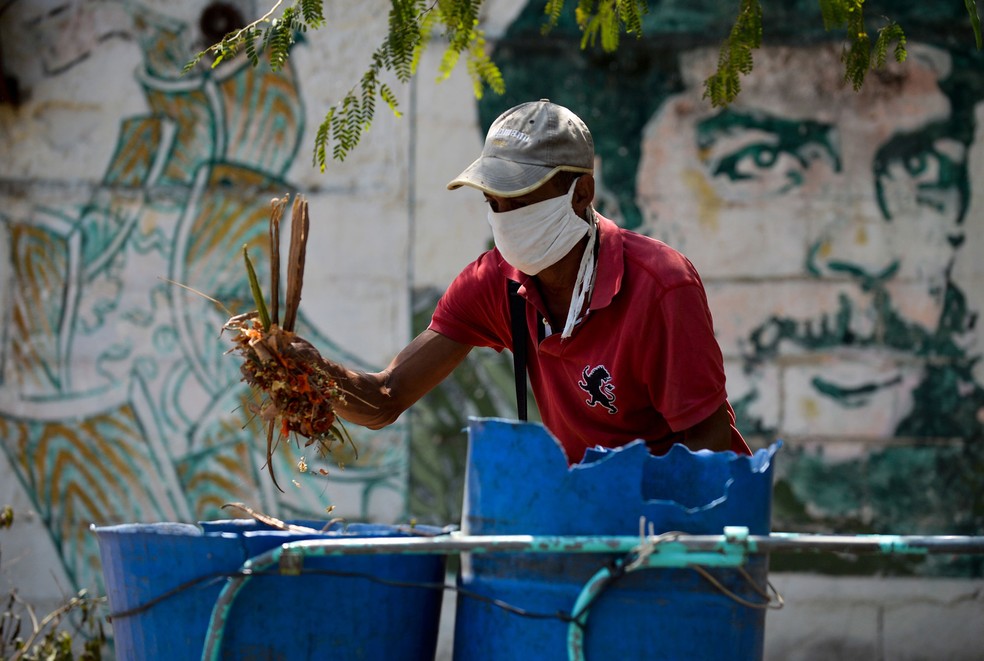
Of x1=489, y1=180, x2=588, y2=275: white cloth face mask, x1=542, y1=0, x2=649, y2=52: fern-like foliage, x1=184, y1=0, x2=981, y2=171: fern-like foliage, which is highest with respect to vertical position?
x1=542, y1=0, x2=649, y2=52: fern-like foliage

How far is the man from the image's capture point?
2.93 m

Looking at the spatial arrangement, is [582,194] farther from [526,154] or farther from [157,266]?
[157,266]

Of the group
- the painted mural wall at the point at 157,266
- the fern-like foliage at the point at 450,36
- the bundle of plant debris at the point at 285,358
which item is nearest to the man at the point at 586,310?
the bundle of plant debris at the point at 285,358

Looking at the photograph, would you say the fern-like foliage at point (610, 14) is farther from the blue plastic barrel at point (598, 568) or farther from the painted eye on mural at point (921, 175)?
the painted eye on mural at point (921, 175)

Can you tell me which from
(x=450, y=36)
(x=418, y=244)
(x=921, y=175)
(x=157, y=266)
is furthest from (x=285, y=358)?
(x=921, y=175)

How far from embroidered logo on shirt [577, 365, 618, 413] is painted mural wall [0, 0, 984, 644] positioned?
2.76 meters

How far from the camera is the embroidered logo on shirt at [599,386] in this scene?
10.1ft

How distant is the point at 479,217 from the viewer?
596cm

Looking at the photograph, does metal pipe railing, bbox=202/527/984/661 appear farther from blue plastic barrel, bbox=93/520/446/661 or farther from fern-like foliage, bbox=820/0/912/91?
fern-like foliage, bbox=820/0/912/91

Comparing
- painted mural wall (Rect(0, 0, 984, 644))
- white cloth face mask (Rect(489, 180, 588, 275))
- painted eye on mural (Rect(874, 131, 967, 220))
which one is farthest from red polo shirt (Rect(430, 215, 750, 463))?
painted eye on mural (Rect(874, 131, 967, 220))

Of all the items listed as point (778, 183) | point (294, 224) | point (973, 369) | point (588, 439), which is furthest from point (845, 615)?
point (294, 224)

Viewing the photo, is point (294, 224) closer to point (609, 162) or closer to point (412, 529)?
point (412, 529)

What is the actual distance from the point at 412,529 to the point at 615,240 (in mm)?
953

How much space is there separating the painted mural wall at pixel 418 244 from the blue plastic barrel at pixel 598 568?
3.36m
